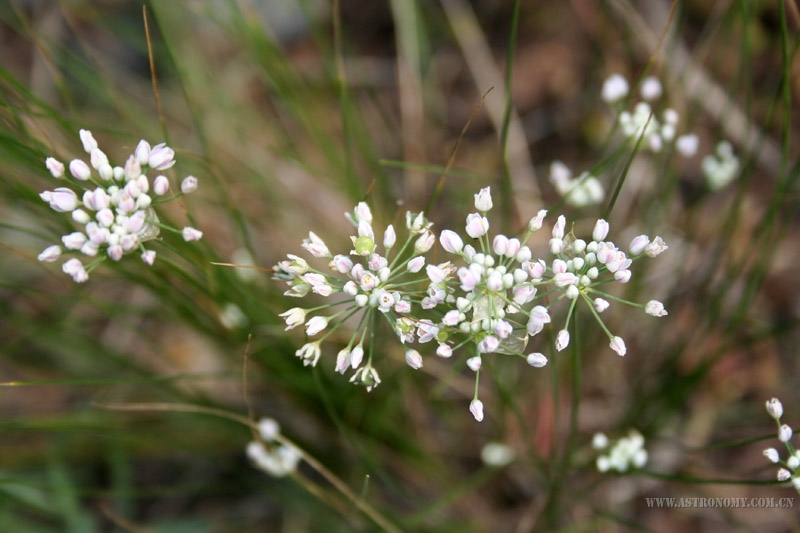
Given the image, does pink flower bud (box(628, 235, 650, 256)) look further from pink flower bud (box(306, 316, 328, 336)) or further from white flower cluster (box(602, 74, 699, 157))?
pink flower bud (box(306, 316, 328, 336))

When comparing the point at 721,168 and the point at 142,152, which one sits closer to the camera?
the point at 142,152

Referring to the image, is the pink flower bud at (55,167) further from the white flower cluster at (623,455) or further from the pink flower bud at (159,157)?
the white flower cluster at (623,455)

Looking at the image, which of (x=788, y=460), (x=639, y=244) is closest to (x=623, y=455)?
(x=788, y=460)

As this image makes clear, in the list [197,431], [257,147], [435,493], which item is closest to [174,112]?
[257,147]

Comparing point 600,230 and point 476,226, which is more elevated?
point 600,230

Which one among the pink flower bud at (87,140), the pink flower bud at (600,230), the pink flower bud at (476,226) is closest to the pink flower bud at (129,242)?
the pink flower bud at (87,140)

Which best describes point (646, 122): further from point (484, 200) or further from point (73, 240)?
point (73, 240)

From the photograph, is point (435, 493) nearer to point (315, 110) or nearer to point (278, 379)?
point (278, 379)

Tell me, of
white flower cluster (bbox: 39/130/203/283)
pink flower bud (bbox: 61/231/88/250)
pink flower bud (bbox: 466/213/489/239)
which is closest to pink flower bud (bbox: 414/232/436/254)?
pink flower bud (bbox: 466/213/489/239)

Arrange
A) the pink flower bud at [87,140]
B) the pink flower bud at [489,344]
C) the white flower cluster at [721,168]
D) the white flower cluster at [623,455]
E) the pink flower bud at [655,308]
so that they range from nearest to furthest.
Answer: the pink flower bud at [489,344] < the pink flower bud at [655,308] < the pink flower bud at [87,140] < the white flower cluster at [623,455] < the white flower cluster at [721,168]
